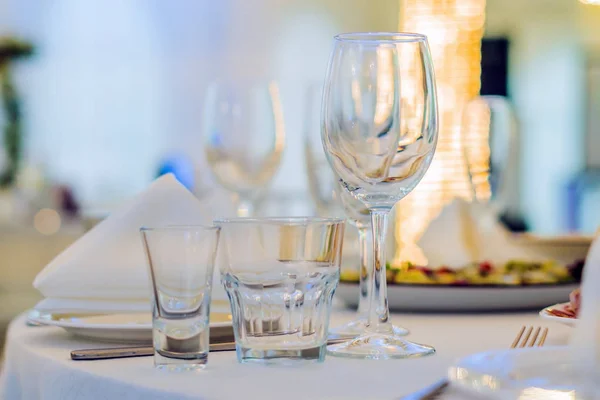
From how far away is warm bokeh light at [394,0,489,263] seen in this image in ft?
12.4

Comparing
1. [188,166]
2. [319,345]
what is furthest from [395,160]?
[188,166]

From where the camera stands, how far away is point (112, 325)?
30.3 inches

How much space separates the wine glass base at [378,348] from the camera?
28.5 inches

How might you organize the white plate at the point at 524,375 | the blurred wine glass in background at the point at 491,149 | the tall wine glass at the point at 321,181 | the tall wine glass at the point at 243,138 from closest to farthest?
the white plate at the point at 524,375 → the tall wine glass at the point at 321,181 → the tall wine glass at the point at 243,138 → the blurred wine glass in background at the point at 491,149

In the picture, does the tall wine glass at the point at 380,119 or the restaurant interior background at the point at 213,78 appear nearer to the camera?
the tall wine glass at the point at 380,119

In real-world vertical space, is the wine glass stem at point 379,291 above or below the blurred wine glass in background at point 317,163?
below

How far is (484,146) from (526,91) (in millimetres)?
6859

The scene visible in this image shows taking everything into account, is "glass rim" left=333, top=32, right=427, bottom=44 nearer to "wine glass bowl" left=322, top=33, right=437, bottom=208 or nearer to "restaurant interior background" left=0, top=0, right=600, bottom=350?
"wine glass bowl" left=322, top=33, right=437, bottom=208

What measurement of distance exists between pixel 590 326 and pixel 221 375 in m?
0.26

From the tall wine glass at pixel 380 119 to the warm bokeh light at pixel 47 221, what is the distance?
413 cm

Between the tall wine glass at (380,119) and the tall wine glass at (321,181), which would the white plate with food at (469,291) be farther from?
the tall wine glass at (380,119)

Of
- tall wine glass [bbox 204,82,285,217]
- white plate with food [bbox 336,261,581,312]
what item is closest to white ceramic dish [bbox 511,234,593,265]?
white plate with food [bbox 336,261,581,312]

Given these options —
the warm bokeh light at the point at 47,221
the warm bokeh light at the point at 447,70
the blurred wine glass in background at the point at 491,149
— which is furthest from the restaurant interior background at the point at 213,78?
the blurred wine glass in background at the point at 491,149

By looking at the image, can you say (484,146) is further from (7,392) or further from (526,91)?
(526,91)
